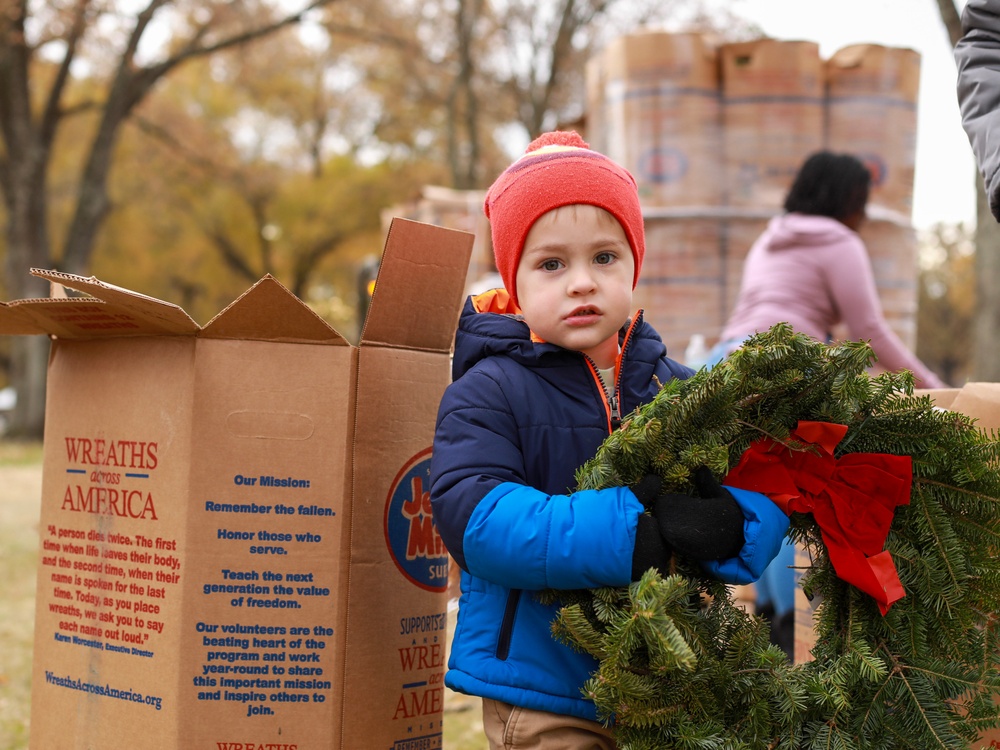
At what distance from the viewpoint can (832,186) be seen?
12.8 ft

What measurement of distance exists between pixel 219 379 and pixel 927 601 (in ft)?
4.27

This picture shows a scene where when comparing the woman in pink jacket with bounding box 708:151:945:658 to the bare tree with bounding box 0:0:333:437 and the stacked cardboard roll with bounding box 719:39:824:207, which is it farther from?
the bare tree with bounding box 0:0:333:437

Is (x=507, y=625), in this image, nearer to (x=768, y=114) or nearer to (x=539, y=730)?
(x=539, y=730)

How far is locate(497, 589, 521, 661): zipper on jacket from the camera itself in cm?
168

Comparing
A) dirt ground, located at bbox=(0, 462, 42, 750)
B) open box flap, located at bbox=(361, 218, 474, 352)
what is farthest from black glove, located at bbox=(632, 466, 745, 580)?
dirt ground, located at bbox=(0, 462, 42, 750)

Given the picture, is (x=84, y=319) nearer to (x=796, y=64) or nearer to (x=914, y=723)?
(x=914, y=723)

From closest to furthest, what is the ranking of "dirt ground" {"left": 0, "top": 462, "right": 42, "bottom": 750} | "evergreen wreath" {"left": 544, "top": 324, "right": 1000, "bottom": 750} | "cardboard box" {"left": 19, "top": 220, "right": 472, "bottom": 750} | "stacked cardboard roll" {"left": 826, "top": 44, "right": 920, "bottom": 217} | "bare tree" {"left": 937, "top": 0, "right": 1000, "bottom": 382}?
"evergreen wreath" {"left": 544, "top": 324, "right": 1000, "bottom": 750} < "cardboard box" {"left": 19, "top": 220, "right": 472, "bottom": 750} < "dirt ground" {"left": 0, "top": 462, "right": 42, "bottom": 750} < "stacked cardboard roll" {"left": 826, "top": 44, "right": 920, "bottom": 217} < "bare tree" {"left": 937, "top": 0, "right": 1000, "bottom": 382}

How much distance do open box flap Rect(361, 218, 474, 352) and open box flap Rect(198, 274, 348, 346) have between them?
105 millimetres

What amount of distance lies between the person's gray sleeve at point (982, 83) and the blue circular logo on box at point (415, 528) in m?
1.42

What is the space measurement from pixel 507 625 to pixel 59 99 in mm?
16955

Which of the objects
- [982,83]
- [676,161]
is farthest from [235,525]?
[676,161]

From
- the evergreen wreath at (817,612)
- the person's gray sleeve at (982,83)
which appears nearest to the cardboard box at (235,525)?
the evergreen wreath at (817,612)

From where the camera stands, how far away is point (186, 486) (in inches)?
69.9

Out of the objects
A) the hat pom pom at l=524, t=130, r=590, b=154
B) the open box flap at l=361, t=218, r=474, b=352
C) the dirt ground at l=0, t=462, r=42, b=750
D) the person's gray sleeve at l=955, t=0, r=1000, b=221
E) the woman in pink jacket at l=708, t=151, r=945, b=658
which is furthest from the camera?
the woman in pink jacket at l=708, t=151, r=945, b=658
